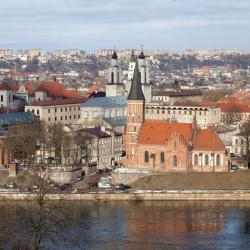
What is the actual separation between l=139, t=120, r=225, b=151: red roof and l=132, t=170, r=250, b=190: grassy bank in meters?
1.64

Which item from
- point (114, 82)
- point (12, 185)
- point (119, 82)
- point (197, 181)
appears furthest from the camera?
point (119, 82)

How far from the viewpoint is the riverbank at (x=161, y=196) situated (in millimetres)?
34094

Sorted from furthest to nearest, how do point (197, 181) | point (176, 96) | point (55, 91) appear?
point (176, 96), point (55, 91), point (197, 181)

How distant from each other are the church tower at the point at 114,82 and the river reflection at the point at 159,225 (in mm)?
23021

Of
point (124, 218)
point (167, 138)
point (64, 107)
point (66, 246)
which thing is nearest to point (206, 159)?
point (167, 138)

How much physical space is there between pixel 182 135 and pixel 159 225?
28.3ft

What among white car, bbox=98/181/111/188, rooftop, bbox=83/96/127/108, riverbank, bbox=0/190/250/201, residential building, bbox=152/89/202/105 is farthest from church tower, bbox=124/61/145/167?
residential building, bbox=152/89/202/105

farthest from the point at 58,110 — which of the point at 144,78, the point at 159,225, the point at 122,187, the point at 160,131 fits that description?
the point at 159,225

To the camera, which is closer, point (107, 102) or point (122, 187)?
point (122, 187)

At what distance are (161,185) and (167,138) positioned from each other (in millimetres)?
2853

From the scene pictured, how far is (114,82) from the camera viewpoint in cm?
5691

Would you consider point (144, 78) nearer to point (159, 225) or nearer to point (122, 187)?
point (122, 187)

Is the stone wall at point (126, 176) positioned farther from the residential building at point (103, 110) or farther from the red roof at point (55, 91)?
the red roof at point (55, 91)

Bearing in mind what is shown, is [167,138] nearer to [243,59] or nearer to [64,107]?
[64,107]
